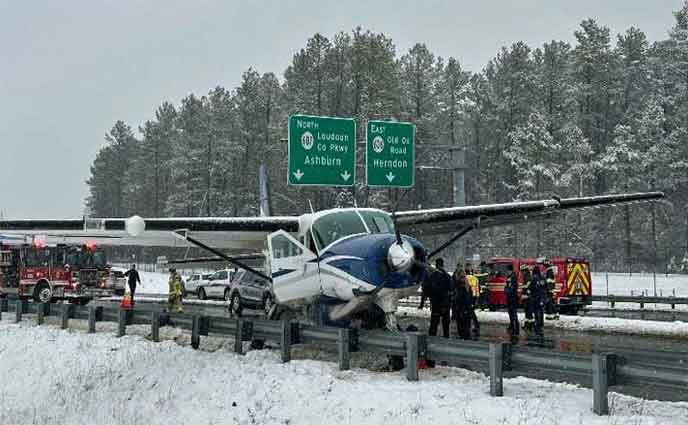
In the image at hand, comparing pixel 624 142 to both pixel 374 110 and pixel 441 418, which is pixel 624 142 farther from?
pixel 441 418

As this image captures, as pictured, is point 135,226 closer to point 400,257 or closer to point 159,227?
point 159,227

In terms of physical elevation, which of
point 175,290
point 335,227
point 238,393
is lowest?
point 238,393

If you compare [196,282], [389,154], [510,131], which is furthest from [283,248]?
[510,131]

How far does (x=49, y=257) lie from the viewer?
3019 centimetres

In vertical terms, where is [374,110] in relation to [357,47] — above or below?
below

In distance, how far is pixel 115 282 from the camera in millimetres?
32406

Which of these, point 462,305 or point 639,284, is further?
point 639,284

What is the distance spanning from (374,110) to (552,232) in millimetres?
16140

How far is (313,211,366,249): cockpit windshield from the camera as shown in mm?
14555

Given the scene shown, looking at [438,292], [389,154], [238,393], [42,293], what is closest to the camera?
[238,393]

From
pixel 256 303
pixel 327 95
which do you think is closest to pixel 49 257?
pixel 256 303

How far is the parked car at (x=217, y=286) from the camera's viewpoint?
38.9m

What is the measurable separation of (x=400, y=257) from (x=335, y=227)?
2.82m

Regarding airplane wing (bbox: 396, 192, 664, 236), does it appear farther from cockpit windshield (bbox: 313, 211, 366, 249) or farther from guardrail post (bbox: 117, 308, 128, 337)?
guardrail post (bbox: 117, 308, 128, 337)
